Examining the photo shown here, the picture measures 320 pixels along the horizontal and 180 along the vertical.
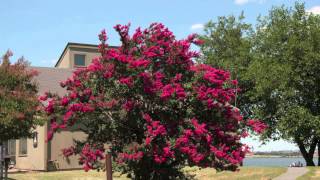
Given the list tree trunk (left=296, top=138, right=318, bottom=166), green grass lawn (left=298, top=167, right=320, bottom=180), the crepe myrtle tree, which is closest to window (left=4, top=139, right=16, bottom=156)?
green grass lawn (left=298, top=167, right=320, bottom=180)

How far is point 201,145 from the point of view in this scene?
13.1 metres

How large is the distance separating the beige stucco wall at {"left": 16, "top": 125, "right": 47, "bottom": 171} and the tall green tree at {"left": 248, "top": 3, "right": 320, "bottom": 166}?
16.0 meters

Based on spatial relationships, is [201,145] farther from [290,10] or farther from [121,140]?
[290,10]

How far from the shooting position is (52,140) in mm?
29297

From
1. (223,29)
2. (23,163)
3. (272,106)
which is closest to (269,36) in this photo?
(272,106)

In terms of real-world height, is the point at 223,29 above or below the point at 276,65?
above

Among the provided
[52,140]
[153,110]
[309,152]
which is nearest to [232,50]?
[309,152]

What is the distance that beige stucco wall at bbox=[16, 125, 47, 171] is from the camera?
1156 inches

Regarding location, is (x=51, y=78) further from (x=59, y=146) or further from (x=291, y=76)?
(x=291, y=76)

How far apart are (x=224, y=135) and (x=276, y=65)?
2284 centimetres

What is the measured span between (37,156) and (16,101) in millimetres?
12654

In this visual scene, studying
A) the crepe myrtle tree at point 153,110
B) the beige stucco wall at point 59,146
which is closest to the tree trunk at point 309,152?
the beige stucco wall at point 59,146

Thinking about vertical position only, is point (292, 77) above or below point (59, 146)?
above

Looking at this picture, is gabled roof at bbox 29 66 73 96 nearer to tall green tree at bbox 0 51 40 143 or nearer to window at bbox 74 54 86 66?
window at bbox 74 54 86 66
